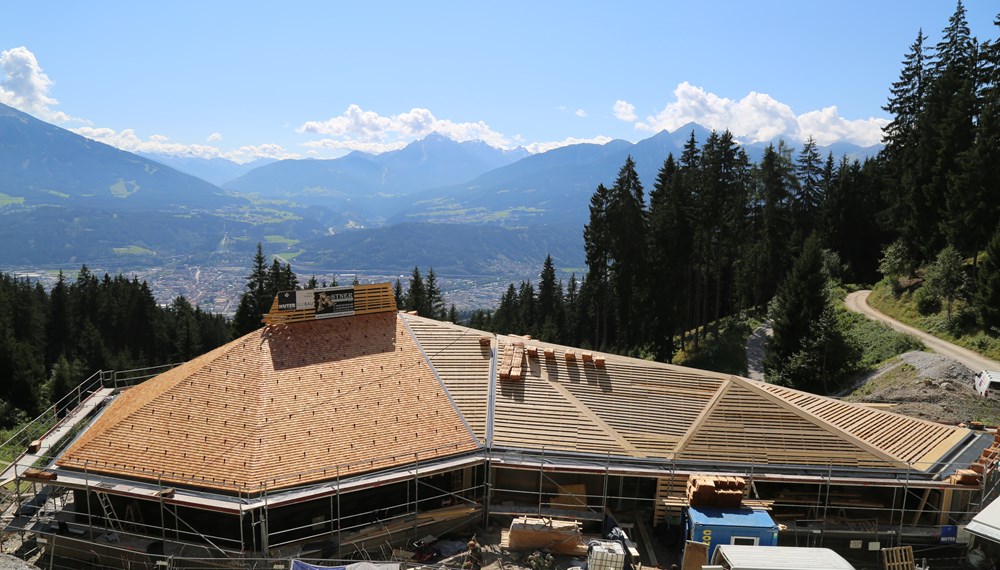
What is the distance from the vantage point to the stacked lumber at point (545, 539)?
70.7ft

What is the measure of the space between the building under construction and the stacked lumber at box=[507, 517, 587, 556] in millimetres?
1298

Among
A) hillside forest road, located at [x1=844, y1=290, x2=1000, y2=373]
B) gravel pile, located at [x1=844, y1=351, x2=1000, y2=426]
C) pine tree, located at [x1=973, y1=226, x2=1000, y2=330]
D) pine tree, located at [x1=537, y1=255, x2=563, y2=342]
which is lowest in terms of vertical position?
pine tree, located at [x1=537, y1=255, x2=563, y2=342]

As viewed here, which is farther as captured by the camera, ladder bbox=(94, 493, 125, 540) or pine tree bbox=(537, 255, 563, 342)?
pine tree bbox=(537, 255, 563, 342)

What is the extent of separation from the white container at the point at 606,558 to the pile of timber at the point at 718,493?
3.53 meters

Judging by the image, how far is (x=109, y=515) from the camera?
2169cm

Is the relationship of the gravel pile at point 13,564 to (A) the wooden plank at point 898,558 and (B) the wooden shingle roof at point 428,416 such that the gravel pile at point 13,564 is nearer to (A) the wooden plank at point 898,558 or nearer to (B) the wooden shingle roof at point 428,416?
(B) the wooden shingle roof at point 428,416

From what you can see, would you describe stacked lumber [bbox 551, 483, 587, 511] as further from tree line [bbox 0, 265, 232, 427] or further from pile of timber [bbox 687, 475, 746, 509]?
tree line [bbox 0, 265, 232, 427]

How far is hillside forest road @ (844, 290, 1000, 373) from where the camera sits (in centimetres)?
3787

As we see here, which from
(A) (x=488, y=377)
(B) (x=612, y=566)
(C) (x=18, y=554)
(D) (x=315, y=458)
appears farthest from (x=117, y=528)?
A: (B) (x=612, y=566)

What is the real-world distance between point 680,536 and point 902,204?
51.2m

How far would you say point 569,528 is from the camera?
21.9 metres

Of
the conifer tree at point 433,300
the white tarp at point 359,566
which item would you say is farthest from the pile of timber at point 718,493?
the conifer tree at point 433,300

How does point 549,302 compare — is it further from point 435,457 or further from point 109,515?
point 109,515

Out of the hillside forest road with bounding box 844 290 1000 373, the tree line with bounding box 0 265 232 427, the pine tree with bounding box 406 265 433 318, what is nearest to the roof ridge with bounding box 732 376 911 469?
the hillside forest road with bounding box 844 290 1000 373
